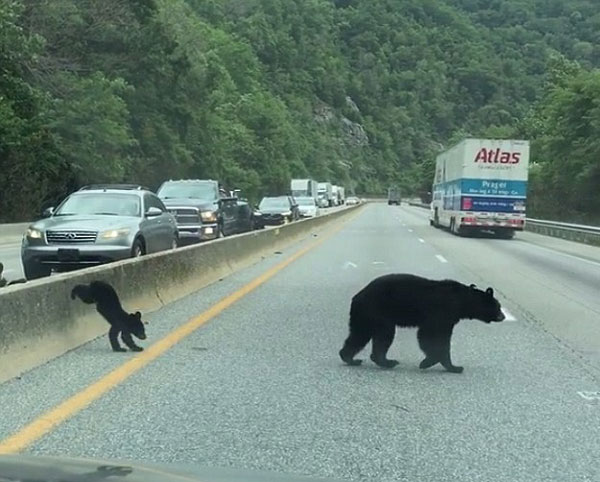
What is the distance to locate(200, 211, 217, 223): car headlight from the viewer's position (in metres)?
29.3

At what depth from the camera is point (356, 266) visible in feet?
73.9

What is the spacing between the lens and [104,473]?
3.39 metres

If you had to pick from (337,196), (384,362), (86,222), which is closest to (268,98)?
(337,196)

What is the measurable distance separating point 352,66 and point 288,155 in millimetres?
76970

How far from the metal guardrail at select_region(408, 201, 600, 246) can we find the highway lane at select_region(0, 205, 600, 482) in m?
24.7

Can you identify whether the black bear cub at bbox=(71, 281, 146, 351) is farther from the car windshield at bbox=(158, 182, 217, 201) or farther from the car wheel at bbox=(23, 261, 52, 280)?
the car windshield at bbox=(158, 182, 217, 201)

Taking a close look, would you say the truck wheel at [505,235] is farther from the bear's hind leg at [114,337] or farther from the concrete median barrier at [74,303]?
the bear's hind leg at [114,337]

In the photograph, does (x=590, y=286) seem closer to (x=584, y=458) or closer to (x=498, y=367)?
(x=498, y=367)

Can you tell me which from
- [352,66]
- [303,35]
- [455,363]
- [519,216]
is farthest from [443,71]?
[455,363]

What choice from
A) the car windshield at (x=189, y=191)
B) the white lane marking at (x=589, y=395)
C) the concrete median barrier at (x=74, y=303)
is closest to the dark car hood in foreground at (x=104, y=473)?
the concrete median barrier at (x=74, y=303)

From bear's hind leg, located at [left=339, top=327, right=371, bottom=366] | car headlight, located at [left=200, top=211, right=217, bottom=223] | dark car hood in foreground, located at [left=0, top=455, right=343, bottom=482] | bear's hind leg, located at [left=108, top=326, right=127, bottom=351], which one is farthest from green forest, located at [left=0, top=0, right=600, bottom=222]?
dark car hood in foreground, located at [left=0, top=455, right=343, bottom=482]

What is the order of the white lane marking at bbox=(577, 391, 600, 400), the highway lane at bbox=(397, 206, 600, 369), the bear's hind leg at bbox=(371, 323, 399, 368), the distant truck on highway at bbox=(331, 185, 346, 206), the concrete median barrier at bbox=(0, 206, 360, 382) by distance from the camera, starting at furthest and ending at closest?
1. the distant truck on highway at bbox=(331, 185, 346, 206)
2. the highway lane at bbox=(397, 206, 600, 369)
3. the bear's hind leg at bbox=(371, 323, 399, 368)
4. the concrete median barrier at bbox=(0, 206, 360, 382)
5. the white lane marking at bbox=(577, 391, 600, 400)

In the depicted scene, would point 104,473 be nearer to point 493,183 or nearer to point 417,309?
point 417,309

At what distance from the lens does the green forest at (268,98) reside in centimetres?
4569
